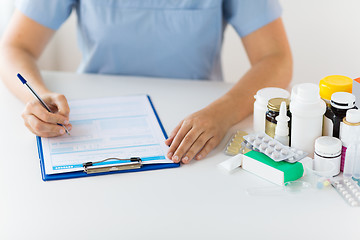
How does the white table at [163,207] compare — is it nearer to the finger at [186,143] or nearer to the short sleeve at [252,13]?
the finger at [186,143]

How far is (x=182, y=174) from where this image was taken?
3.21ft

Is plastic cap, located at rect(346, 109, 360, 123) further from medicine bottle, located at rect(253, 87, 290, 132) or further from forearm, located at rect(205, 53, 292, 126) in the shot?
forearm, located at rect(205, 53, 292, 126)

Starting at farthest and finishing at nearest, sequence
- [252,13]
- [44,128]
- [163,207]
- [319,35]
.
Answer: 1. [319,35]
2. [252,13]
3. [44,128]
4. [163,207]

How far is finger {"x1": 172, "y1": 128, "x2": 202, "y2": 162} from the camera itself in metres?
1.01

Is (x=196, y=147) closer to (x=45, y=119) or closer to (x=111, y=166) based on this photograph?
(x=111, y=166)

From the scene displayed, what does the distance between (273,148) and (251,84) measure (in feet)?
1.03

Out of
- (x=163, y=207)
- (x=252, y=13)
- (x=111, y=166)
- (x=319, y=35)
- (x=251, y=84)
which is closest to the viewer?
(x=163, y=207)

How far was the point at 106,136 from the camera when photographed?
3.61 feet

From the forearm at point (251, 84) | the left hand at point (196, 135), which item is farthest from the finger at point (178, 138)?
the forearm at point (251, 84)

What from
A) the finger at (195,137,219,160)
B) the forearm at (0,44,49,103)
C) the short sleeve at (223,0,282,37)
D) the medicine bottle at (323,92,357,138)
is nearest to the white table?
the finger at (195,137,219,160)

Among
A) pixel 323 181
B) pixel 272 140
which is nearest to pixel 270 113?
pixel 272 140

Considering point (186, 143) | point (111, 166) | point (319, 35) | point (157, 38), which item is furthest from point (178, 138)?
point (319, 35)

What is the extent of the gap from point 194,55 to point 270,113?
1.72 ft

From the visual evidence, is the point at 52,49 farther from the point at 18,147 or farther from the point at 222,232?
the point at 222,232
